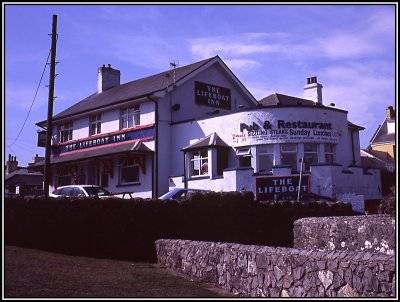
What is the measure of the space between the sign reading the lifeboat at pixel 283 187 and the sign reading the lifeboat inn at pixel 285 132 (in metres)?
4.39

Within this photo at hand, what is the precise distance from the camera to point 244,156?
1100 inches

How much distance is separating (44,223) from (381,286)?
965cm

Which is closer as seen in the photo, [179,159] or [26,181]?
[179,159]

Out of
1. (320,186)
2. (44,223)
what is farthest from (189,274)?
(320,186)

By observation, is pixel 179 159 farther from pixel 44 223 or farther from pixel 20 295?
pixel 20 295

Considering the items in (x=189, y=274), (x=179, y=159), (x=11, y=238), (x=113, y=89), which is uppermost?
(x=113, y=89)

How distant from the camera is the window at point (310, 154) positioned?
89.4ft

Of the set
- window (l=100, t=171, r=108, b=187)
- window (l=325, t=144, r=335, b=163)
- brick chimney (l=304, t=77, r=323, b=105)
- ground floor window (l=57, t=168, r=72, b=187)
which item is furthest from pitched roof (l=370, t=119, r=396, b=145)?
ground floor window (l=57, t=168, r=72, b=187)

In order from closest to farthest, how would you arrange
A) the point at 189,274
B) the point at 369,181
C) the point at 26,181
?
the point at 189,274, the point at 369,181, the point at 26,181

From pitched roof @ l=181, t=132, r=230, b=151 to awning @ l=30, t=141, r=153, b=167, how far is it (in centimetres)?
311

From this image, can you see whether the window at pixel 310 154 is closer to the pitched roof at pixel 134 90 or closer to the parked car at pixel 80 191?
the pitched roof at pixel 134 90

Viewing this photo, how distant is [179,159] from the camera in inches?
1203

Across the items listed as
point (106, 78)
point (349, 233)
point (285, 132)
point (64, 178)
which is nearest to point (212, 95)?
point (285, 132)

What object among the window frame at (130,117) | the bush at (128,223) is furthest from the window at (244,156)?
the bush at (128,223)
